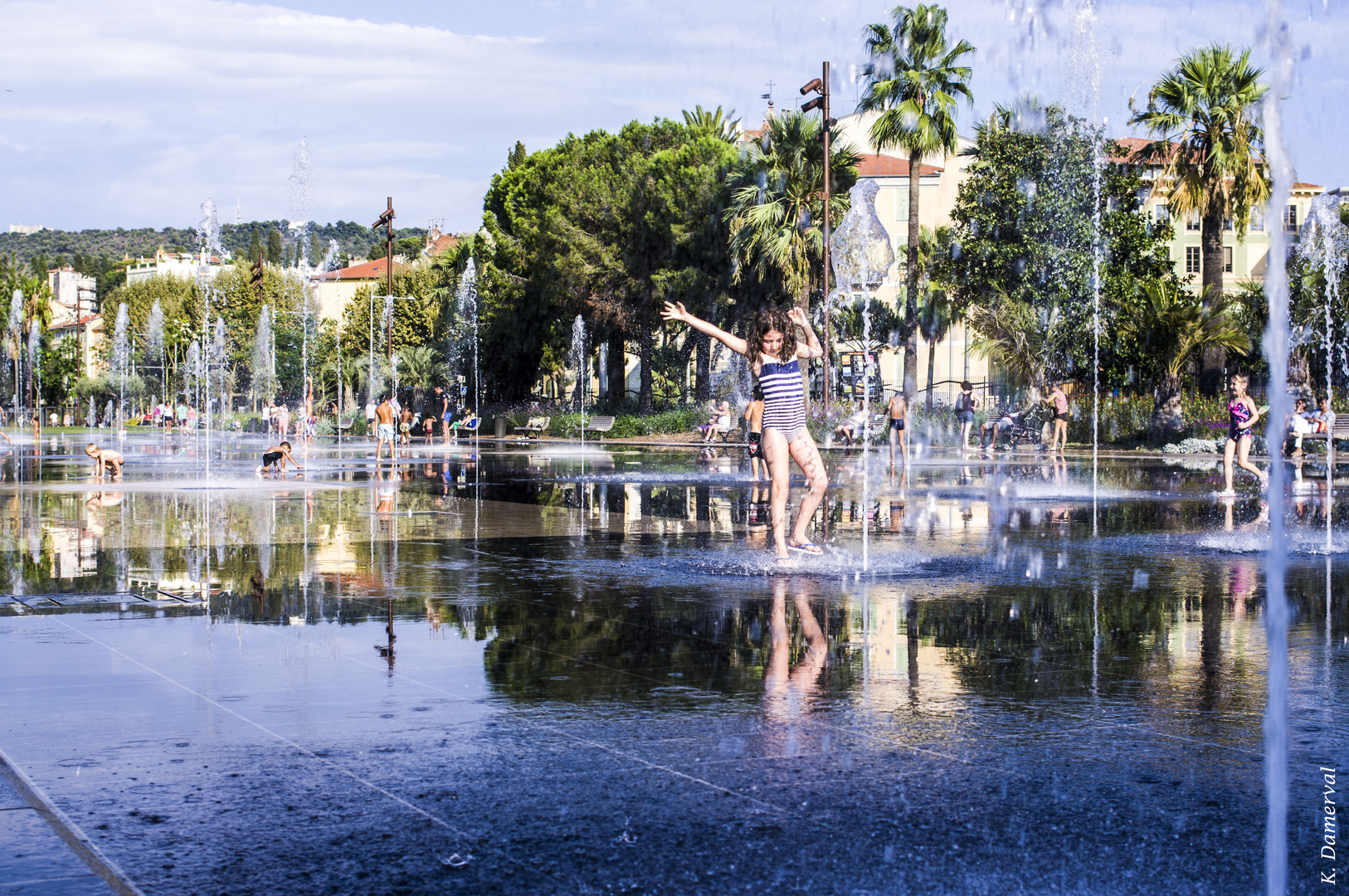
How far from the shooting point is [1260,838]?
3.83 meters

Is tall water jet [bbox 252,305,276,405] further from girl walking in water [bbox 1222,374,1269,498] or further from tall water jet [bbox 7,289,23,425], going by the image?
girl walking in water [bbox 1222,374,1269,498]

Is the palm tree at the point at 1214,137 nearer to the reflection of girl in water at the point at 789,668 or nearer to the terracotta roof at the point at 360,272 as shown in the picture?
the reflection of girl in water at the point at 789,668

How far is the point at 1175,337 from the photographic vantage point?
35.5 metres

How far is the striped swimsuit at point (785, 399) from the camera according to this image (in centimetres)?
995

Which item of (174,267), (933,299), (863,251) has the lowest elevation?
(933,299)

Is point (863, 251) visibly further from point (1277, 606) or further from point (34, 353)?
point (34, 353)

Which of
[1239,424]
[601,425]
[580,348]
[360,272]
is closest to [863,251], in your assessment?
[580,348]

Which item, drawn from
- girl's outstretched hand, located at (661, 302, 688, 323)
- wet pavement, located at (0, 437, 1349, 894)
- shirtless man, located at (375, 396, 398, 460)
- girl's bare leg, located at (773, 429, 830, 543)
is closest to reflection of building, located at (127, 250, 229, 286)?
shirtless man, located at (375, 396, 398, 460)

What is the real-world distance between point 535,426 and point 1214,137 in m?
27.7

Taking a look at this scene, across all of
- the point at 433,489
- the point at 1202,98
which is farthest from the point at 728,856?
the point at 1202,98

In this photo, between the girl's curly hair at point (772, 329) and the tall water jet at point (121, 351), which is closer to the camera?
the girl's curly hair at point (772, 329)

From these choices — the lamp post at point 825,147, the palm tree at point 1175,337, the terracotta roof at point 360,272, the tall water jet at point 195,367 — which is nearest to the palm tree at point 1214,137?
the palm tree at point 1175,337

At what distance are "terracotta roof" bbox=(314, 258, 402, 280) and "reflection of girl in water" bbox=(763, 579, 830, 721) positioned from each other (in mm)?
107194

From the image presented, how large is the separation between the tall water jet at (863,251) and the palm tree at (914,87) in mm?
4105
